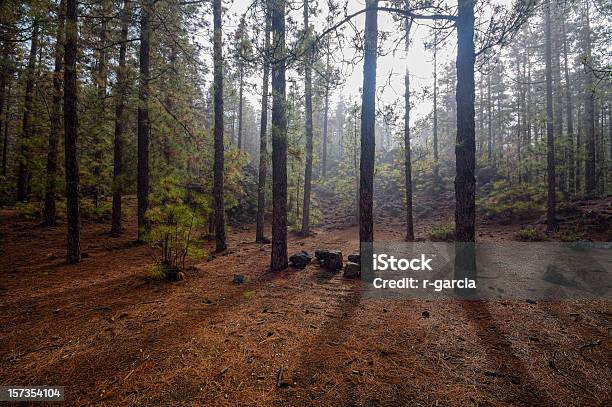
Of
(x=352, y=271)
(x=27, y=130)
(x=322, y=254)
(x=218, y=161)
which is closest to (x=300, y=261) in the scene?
(x=322, y=254)

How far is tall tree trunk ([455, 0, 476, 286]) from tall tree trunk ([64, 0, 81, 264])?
10047mm

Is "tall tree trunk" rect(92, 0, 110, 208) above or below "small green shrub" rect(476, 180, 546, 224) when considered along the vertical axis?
above

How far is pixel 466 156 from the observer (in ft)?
20.2

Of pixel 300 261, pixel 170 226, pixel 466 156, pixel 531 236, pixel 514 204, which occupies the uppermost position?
pixel 466 156

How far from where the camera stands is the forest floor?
9.12 ft

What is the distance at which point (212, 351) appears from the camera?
3.52 m

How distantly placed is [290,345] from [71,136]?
8652 millimetres

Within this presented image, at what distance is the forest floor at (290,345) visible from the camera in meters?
2.78

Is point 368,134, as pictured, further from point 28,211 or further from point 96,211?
point 28,211

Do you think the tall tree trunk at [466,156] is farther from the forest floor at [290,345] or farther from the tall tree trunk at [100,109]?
the tall tree trunk at [100,109]

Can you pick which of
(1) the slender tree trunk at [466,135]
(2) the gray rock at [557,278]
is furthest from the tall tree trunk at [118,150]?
(2) the gray rock at [557,278]

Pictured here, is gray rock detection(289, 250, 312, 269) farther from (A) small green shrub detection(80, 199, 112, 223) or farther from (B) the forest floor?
(A) small green shrub detection(80, 199, 112, 223)

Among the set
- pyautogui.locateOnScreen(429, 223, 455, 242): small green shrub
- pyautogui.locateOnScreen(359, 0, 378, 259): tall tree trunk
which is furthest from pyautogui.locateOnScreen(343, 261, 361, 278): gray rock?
pyautogui.locateOnScreen(429, 223, 455, 242): small green shrub

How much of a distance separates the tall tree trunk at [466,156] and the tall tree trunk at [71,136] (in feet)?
33.0
